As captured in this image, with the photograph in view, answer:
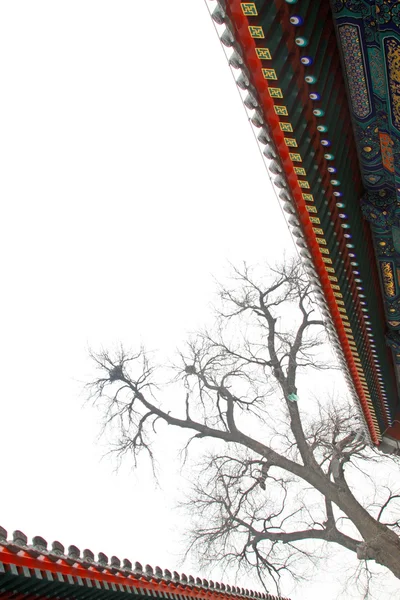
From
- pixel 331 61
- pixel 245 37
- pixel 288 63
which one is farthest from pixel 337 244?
pixel 245 37

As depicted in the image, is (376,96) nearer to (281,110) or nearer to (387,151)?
(387,151)

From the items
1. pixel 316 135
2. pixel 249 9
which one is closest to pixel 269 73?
pixel 249 9

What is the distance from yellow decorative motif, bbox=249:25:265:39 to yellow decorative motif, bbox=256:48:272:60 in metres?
0.12

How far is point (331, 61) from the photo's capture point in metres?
5.23

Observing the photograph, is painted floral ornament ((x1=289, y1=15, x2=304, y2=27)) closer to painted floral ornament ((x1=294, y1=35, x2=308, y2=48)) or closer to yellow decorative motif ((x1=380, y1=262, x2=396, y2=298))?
painted floral ornament ((x1=294, y1=35, x2=308, y2=48))

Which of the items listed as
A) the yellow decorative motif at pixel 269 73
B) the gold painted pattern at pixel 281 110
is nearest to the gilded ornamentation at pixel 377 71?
the gold painted pattern at pixel 281 110

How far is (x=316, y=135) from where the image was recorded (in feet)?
17.9

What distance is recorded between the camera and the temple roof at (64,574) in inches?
157

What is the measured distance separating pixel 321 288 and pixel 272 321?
7234mm

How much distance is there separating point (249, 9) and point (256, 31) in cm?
16

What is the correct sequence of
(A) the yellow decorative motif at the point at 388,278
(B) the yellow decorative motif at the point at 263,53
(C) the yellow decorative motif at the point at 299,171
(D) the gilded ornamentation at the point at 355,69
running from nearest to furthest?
(B) the yellow decorative motif at the point at 263,53 < (D) the gilded ornamentation at the point at 355,69 < (C) the yellow decorative motif at the point at 299,171 < (A) the yellow decorative motif at the point at 388,278

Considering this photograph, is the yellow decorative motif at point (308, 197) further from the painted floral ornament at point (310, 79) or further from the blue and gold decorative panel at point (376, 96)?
the painted floral ornament at point (310, 79)

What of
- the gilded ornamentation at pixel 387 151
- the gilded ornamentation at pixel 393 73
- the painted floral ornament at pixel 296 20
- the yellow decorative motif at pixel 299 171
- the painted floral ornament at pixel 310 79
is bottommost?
the yellow decorative motif at pixel 299 171

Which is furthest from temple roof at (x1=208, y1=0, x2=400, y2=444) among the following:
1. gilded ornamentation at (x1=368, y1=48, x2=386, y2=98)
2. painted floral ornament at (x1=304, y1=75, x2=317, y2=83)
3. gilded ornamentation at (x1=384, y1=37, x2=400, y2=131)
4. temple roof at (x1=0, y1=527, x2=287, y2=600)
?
temple roof at (x1=0, y1=527, x2=287, y2=600)
